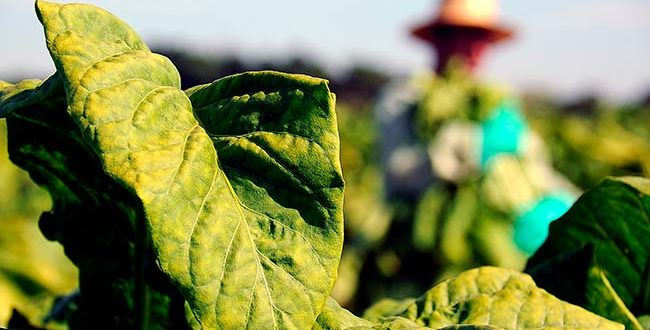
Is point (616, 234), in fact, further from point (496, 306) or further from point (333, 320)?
point (333, 320)

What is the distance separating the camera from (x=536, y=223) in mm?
5051

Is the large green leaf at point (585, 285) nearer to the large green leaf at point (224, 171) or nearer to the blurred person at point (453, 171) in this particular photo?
the large green leaf at point (224, 171)

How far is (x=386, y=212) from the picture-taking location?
7906mm

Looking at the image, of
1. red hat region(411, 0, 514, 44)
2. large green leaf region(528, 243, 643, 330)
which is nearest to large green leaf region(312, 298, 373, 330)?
large green leaf region(528, 243, 643, 330)

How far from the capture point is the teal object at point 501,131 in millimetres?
6844

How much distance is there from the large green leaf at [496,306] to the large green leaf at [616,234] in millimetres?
93

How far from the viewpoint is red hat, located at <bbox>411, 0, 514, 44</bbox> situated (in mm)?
8641

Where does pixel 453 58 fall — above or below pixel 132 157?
below

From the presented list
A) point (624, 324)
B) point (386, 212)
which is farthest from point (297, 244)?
point (386, 212)

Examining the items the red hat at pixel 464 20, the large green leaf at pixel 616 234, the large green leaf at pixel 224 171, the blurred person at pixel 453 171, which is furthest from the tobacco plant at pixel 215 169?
the red hat at pixel 464 20

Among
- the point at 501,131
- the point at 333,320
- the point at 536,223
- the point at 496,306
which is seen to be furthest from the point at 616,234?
the point at 501,131

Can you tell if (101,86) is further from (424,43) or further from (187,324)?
(424,43)

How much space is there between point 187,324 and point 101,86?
336 mm

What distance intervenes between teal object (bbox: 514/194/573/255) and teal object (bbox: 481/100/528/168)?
1.18 meters
